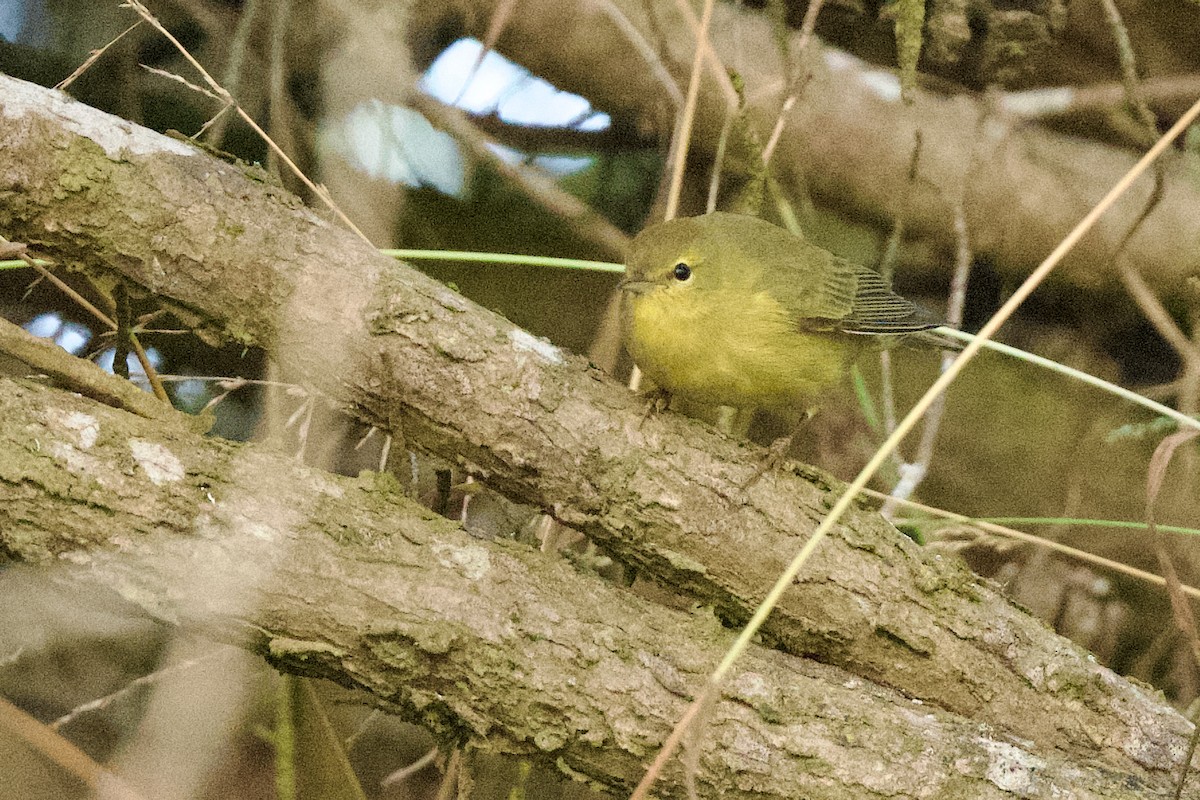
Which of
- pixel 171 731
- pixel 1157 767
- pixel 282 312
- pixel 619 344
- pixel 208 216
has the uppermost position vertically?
pixel 208 216

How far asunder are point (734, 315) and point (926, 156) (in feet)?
5.81

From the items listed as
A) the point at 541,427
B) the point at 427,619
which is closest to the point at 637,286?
the point at 541,427

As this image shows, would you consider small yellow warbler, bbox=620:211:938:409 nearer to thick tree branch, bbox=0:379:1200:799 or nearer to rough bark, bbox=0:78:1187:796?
rough bark, bbox=0:78:1187:796

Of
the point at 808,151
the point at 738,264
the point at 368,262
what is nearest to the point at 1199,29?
the point at 808,151

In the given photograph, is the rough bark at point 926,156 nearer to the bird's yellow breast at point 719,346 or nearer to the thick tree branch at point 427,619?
the bird's yellow breast at point 719,346

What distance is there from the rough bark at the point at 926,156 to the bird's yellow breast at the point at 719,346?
134 cm

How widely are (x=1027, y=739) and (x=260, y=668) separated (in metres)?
1.71

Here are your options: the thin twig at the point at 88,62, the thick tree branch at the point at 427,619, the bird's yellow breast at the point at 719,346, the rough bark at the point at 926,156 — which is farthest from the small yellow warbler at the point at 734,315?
the thin twig at the point at 88,62

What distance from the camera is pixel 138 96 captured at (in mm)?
3117

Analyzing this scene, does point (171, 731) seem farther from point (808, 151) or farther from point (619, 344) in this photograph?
point (808, 151)

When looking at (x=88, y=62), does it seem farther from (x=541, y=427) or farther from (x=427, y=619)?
(x=427, y=619)

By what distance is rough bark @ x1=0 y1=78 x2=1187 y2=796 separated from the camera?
2.07 metres

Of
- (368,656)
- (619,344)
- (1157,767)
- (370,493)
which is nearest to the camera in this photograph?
(368,656)

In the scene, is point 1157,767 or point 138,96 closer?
point 1157,767
